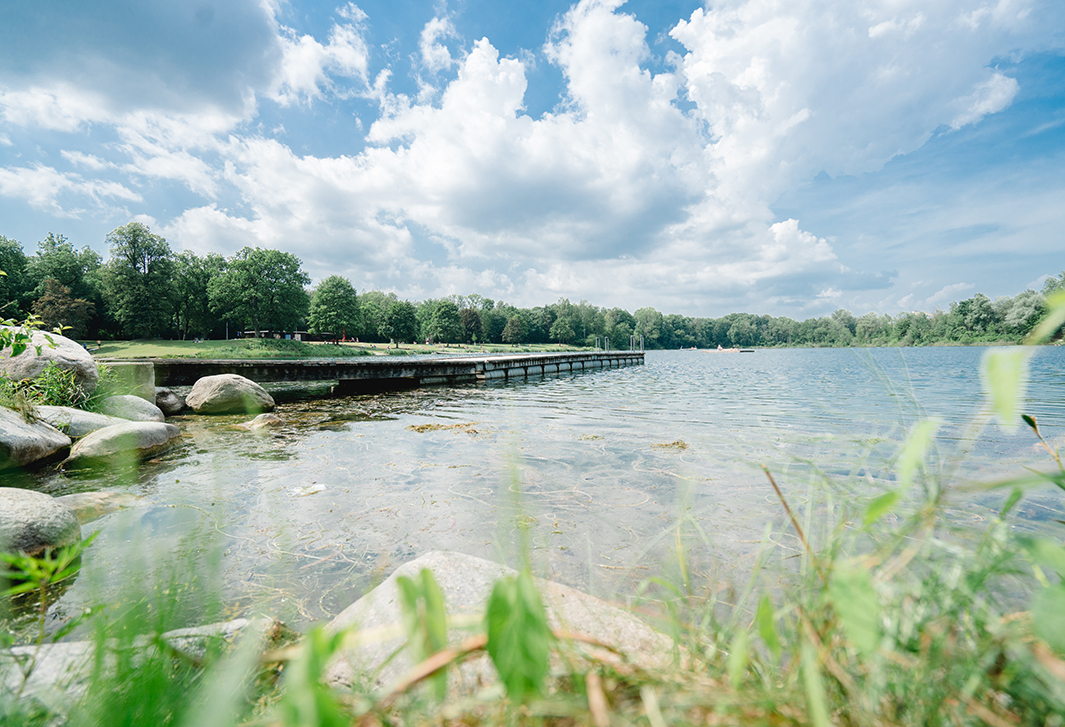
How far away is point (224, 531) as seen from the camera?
13.5ft

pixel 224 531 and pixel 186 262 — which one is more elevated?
pixel 186 262

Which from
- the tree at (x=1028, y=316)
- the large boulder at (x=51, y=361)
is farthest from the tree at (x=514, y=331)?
the large boulder at (x=51, y=361)

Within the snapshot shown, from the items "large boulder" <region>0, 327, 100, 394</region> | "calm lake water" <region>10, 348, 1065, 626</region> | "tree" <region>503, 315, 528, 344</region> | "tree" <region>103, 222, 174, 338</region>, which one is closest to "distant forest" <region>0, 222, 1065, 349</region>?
"tree" <region>103, 222, 174, 338</region>

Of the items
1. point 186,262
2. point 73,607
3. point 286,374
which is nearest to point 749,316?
point 186,262

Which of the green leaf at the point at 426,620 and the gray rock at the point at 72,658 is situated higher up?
the green leaf at the point at 426,620

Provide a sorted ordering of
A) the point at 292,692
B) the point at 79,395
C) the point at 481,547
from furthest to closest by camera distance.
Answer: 1. the point at 79,395
2. the point at 481,547
3. the point at 292,692

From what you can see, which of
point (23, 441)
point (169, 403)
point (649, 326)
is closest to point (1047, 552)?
point (23, 441)

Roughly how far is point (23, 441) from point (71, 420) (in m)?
1.54

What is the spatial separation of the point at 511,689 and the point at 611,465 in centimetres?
612

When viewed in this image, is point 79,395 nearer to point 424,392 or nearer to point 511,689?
point 424,392

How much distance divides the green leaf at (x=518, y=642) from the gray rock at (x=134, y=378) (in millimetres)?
12530

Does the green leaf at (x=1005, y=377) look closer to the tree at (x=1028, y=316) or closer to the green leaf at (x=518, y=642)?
the tree at (x=1028, y=316)

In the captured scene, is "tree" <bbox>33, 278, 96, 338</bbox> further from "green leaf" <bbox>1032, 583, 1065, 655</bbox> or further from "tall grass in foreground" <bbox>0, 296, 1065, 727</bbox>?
"green leaf" <bbox>1032, 583, 1065, 655</bbox>

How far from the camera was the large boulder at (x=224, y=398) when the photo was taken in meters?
11.8
